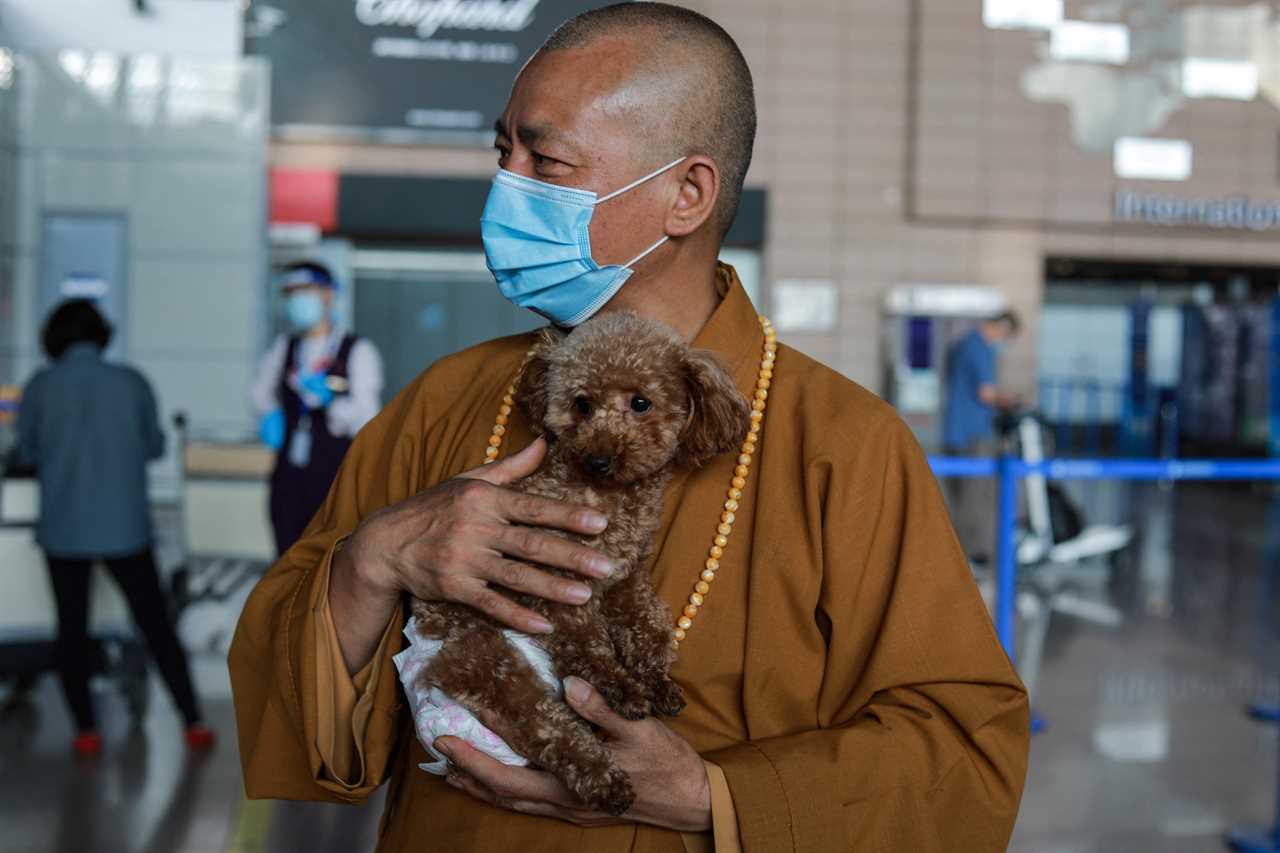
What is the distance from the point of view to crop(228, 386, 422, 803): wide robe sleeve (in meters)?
1.24

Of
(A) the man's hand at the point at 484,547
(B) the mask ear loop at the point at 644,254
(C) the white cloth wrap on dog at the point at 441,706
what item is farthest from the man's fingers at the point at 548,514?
(B) the mask ear loop at the point at 644,254

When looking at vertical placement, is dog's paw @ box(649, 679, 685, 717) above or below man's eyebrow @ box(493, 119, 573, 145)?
below

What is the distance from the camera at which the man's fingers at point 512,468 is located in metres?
1.18

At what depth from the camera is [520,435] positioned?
134 centimetres

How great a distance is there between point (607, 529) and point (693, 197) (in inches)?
16.4

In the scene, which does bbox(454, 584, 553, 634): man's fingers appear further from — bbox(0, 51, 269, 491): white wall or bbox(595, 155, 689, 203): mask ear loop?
bbox(0, 51, 269, 491): white wall

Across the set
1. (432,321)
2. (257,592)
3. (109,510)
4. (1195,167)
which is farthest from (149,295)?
(1195,167)

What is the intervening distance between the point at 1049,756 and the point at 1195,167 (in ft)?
40.1

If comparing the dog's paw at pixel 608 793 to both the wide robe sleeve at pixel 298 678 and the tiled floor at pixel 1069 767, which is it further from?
the tiled floor at pixel 1069 767

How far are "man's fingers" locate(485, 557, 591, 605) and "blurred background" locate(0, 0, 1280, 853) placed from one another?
2840 millimetres

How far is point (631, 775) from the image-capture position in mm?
1087

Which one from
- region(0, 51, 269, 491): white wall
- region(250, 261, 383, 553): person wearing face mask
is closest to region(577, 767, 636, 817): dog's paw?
region(250, 261, 383, 553): person wearing face mask

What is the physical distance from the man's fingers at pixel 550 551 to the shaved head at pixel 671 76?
440 mm

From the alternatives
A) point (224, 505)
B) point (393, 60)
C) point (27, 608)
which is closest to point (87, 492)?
point (27, 608)
